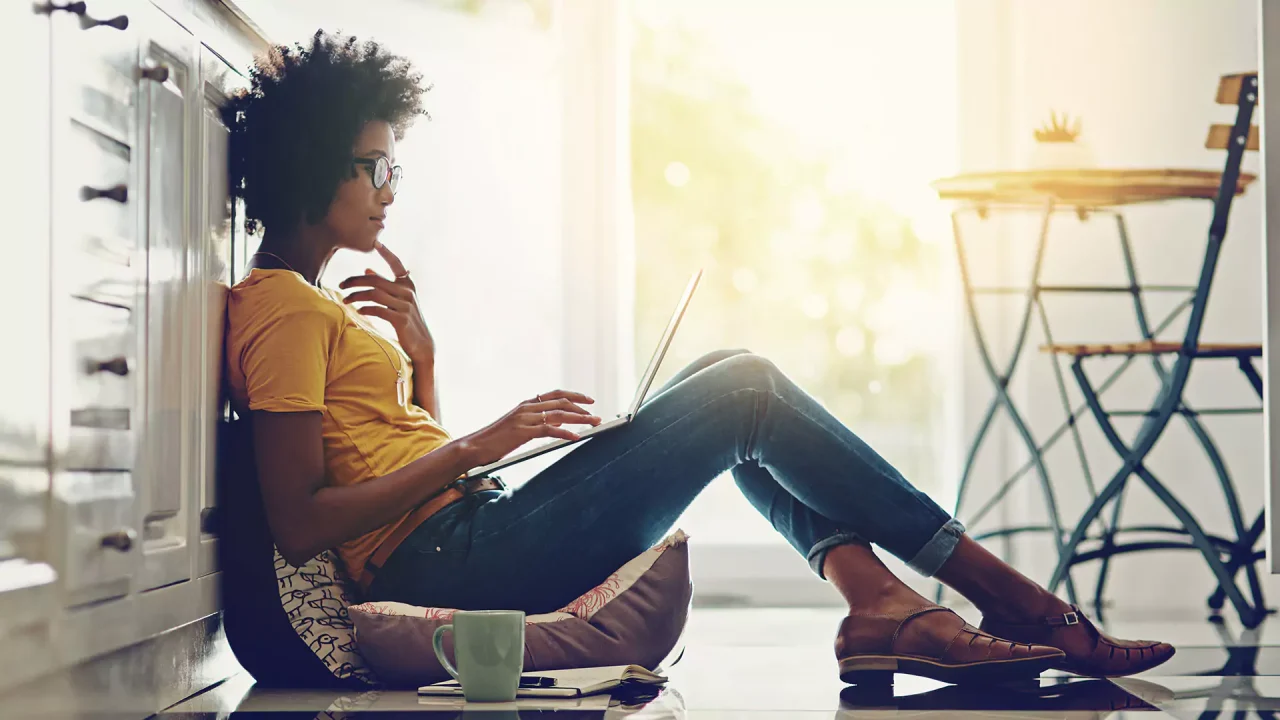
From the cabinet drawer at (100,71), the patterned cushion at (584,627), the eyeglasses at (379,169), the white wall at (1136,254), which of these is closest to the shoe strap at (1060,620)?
the patterned cushion at (584,627)

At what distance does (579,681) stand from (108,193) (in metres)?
0.84

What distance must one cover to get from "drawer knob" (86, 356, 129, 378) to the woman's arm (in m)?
0.24

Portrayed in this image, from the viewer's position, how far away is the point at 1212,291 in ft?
10.8

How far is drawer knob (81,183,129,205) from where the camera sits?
1399mm

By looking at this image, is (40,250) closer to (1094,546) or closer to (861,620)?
(861,620)

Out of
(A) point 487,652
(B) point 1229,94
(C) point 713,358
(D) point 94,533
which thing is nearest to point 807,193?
(B) point 1229,94

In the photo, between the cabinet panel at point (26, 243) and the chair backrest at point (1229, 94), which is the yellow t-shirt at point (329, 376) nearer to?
the cabinet panel at point (26, 243)

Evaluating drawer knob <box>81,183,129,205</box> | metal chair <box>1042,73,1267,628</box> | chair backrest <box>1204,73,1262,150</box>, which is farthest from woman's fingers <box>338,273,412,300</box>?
chair backrest <box>1204,73,1262,150</box>

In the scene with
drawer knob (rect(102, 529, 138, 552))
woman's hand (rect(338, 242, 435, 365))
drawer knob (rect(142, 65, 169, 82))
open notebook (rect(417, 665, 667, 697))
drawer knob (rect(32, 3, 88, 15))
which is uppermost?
drawer knob (rect(32, 3, 88, 15))

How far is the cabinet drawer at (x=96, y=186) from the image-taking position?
136 cm

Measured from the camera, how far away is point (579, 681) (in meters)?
1.69

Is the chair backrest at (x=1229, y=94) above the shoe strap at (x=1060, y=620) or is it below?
above

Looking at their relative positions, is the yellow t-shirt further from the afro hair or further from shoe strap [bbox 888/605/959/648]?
shoe strap [bbox 888/605/959/648]

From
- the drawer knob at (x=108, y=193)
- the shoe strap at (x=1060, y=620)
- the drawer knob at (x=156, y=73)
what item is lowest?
the shoe strap at (x=1060, y=620)
